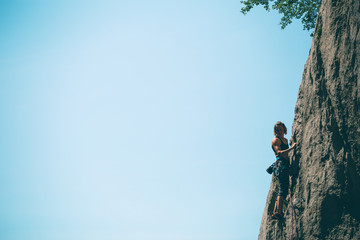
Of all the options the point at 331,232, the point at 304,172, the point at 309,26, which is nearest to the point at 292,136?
the point at 304,172

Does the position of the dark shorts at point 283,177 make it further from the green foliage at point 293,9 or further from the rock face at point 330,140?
the green foliage at point 293,9

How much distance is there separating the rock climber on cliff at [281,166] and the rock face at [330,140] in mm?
286

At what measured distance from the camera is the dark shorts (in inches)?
433

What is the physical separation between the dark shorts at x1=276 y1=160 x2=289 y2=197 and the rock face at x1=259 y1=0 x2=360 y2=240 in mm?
246

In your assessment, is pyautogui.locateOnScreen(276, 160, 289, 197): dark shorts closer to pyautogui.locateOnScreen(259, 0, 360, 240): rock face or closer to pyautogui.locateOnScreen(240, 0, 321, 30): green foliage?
pyautogui.locateOnScreen(259, 0, 360, 240): rock face

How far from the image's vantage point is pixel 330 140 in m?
9.48

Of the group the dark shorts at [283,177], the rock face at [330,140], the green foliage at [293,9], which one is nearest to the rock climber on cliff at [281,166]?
the dark shorts at [283,177]

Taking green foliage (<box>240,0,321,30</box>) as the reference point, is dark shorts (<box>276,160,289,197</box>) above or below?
below

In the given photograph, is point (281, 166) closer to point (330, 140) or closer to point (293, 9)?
point (330, 140)

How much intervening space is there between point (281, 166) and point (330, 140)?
89.5 inches

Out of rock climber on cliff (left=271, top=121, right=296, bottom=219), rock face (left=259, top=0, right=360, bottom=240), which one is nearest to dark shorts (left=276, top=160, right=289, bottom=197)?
rock climber on cliff (left=271, top=121, right=296, bottom=219)

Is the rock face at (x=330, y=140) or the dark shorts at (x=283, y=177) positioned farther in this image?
the dark shorts at (x=283, y=177)

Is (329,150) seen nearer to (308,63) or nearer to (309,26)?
(308,63)

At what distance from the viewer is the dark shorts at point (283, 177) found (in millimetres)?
11008
